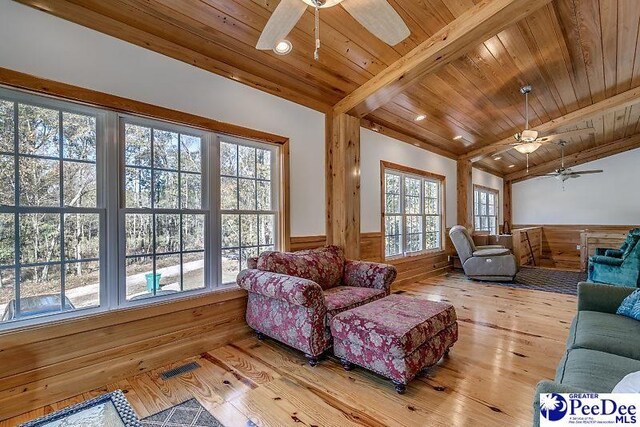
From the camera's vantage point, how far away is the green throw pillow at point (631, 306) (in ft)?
6.70

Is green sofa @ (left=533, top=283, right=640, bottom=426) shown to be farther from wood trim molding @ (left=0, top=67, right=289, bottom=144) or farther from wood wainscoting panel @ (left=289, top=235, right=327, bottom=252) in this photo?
wood trim molding @ (left=0, top=67, right=289, bottom=144)

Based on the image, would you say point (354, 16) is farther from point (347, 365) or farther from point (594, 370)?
point (347, 365)

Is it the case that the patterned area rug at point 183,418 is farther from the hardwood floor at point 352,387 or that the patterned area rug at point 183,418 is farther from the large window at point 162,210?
the large window at point 162,210

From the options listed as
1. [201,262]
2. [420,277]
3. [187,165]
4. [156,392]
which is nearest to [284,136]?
[187,165]

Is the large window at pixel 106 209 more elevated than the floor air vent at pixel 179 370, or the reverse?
the large window at pixel 106 209

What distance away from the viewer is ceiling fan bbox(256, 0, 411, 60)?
68.0 inches

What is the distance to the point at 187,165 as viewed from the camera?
9.27ft

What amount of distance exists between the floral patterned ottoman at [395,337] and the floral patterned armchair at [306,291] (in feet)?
0.56

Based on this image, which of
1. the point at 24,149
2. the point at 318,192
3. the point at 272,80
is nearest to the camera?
the point at 24,149

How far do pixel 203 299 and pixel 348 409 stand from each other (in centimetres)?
158

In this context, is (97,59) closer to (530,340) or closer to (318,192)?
(318,192)

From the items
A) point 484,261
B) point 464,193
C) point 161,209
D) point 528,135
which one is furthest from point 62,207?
point 464,193

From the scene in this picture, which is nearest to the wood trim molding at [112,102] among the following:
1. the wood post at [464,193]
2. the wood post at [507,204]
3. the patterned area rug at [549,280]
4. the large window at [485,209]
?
the patterned area rug at [549,280]

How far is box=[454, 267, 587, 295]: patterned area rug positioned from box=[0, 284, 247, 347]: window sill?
4.92m
